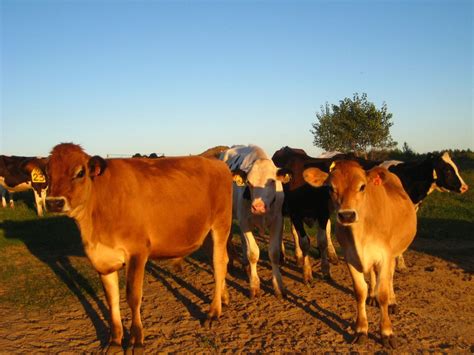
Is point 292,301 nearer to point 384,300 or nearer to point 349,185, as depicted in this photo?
point 384,300

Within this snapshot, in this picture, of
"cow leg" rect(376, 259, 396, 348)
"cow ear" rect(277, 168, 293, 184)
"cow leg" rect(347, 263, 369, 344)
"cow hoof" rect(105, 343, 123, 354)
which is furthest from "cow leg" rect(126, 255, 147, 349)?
"cow ear" rect(277, 168, 293, 184)

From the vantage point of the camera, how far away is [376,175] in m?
5.68

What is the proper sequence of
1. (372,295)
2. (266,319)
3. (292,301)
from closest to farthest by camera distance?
(266,319) < (372,295) < (292,301)

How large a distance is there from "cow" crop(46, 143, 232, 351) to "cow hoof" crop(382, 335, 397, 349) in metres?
2.18

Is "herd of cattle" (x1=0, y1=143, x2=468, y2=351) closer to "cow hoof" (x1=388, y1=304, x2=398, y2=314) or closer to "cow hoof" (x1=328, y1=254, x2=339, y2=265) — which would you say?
"cow hoof" (x1=388, y1=304, x2=398, y2=314)

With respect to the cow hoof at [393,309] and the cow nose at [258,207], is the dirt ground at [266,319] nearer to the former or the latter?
the cow hoof at [393,309]

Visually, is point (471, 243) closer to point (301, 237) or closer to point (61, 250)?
point (301, 237)

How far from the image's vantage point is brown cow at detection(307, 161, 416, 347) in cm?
538

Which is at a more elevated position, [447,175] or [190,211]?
[190,211]

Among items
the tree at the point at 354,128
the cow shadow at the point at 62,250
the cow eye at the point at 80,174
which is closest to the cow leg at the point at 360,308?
the cow shadow at the point at 62,250

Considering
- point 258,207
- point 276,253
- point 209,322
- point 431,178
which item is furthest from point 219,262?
point 431,178

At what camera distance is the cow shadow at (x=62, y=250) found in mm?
6934

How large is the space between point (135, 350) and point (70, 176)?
205cm

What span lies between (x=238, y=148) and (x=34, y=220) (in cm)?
934
